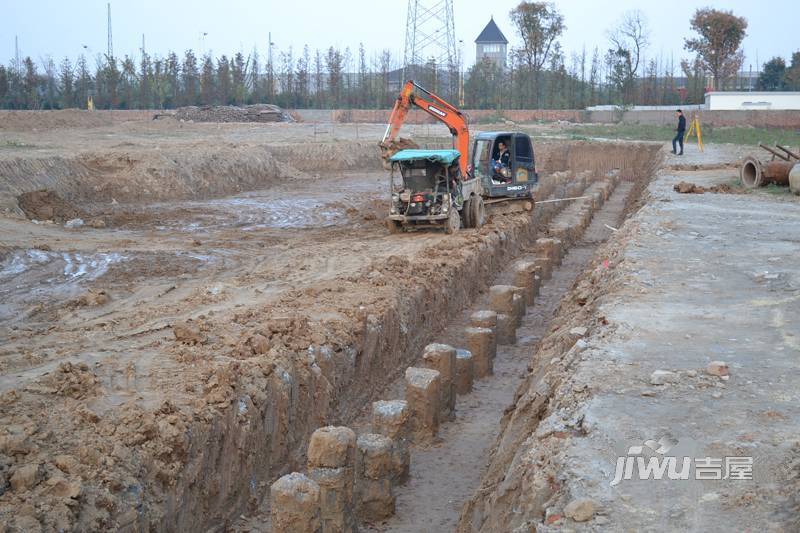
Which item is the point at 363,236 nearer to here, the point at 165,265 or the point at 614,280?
the point at 165,265

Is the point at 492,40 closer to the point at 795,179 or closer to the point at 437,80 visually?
the point at 437,80

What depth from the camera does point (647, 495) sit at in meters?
4.00

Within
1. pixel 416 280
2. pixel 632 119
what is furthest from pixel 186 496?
pixel 632 119

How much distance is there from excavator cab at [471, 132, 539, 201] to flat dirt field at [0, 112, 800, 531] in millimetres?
662

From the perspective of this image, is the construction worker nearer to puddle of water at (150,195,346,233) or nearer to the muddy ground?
puddle of water at (150,195,346,233)

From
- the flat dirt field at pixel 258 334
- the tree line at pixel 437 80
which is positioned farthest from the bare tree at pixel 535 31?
the flat dirt field at pixel 258 334

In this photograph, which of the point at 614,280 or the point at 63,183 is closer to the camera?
the point at 614,280

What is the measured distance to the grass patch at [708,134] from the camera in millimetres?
32844

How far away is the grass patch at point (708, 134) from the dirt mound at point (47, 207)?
24835 mm

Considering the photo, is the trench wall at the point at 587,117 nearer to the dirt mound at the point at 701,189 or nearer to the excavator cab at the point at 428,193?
the dirt mound at the point at 701,189

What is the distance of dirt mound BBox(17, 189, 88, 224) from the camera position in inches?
647

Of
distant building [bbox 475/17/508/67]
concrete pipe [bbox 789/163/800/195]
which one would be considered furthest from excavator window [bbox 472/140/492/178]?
distant building [bbox 475/17/508/67]

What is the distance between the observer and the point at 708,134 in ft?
118

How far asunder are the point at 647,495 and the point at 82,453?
3.52m
